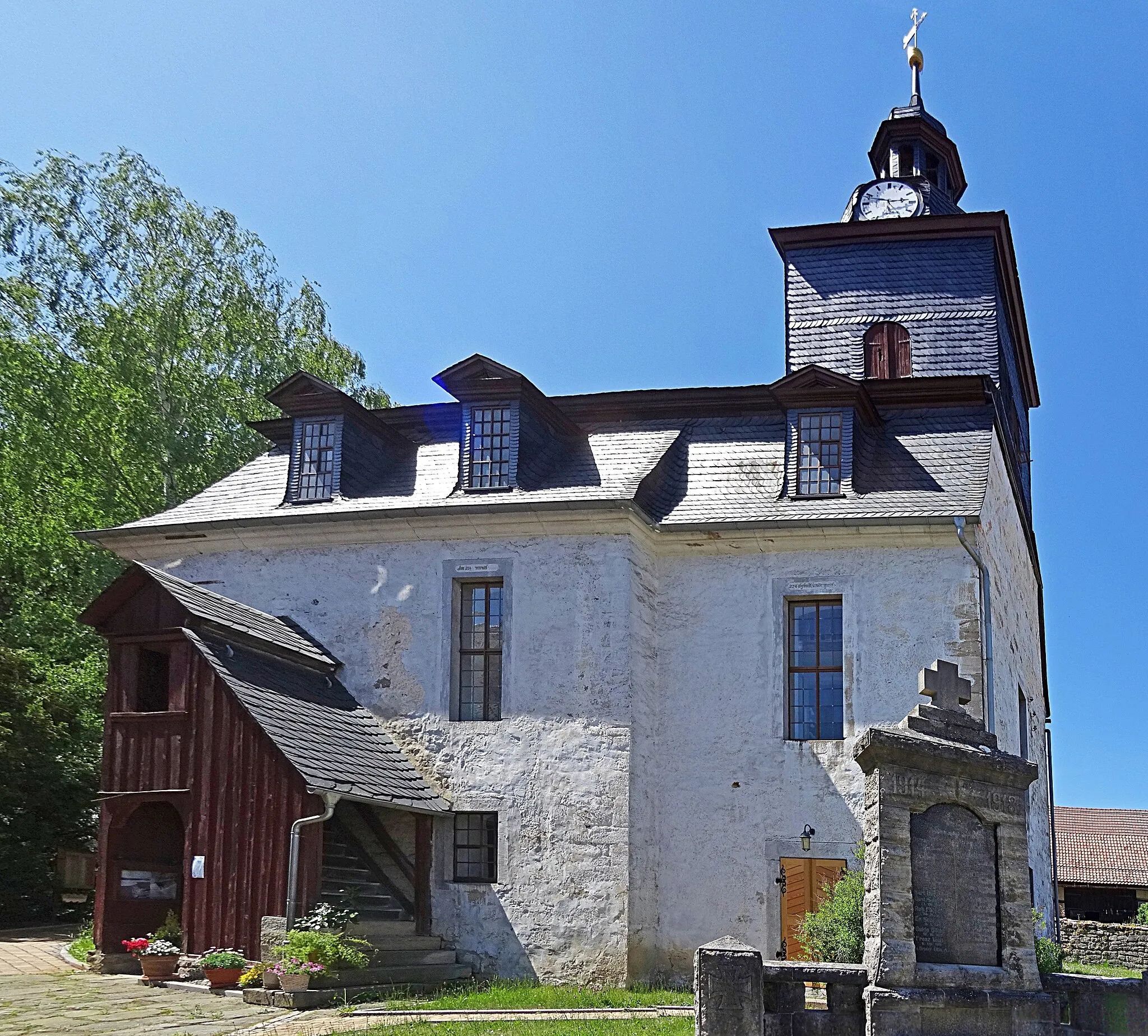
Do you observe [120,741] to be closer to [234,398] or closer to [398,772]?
[398,772]

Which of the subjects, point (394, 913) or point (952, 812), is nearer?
point (952, 812)

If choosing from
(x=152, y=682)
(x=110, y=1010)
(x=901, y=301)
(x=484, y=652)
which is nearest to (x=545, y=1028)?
(x=110, y=1010)

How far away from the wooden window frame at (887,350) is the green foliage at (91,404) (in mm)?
13580

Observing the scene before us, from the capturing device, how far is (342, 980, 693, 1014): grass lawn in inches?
603

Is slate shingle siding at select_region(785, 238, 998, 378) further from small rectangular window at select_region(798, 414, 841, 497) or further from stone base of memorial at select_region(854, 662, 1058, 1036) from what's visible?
stone base of memorial at select_region(854, 662, 1058, 1036)

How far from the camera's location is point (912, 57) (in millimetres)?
30047

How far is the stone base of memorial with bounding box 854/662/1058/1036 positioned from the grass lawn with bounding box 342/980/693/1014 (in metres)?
3.71

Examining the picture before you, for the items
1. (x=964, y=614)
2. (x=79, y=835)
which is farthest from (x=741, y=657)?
(x=79, y=835)

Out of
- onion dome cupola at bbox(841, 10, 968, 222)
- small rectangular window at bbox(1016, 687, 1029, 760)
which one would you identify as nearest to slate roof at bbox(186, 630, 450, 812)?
small rectangular window at bbox(1016, 687, 1029, 760)

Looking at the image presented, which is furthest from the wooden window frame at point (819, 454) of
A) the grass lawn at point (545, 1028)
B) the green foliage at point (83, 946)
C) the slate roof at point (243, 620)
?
the green foliage at point (83, 946)

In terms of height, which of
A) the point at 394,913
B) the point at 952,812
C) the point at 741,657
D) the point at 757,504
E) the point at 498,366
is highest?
the point at 498,366

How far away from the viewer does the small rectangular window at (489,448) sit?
68.4 feet

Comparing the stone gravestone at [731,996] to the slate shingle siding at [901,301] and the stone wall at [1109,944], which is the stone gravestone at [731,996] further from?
the stone wall at [1109,944]

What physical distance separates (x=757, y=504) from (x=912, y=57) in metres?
14.4
